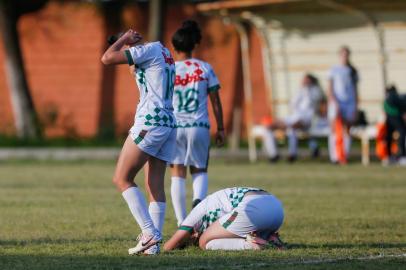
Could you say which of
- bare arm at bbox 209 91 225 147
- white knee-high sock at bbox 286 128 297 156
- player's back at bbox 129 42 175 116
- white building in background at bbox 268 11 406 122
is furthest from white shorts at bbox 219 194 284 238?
white building in background at bbox 268 11 406 122

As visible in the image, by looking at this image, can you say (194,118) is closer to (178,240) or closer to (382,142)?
(178,240)

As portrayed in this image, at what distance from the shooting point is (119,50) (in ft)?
31.9

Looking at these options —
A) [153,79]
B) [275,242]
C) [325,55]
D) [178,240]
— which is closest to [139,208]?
[178,240]

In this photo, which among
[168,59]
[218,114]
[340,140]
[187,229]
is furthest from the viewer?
[340,140]

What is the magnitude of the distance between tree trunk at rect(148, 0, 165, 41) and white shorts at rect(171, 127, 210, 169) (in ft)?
57.3

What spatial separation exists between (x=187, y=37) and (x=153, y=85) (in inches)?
78.0

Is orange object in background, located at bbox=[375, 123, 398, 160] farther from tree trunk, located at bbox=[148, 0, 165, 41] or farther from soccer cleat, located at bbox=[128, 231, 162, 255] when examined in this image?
soccer cleat, located at bbox=[128, 231, 162, 255]

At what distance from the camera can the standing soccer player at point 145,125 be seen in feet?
32.1

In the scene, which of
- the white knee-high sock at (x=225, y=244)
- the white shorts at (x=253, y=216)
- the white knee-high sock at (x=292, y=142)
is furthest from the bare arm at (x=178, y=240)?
the white knee-high sock at (x=292, y=142)

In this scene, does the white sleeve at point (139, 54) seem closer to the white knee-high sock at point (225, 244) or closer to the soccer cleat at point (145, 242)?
the soccer cleat at point (145, 242)

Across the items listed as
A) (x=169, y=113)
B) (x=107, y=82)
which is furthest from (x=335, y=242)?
(x=107, y=82)

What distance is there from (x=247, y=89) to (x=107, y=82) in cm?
667

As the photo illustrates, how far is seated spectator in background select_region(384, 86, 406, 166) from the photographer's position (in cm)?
2370

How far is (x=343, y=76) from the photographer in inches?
936
